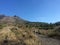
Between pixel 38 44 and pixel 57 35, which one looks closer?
pixel 38 44

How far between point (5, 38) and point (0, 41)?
2.49 ft

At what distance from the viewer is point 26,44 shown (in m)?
12.4

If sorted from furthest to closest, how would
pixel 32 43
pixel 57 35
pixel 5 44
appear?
pixel 57 35 → pixel 32 43 → pixel 5 44

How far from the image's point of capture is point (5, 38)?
12.5 meters

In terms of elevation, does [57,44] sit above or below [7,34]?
below

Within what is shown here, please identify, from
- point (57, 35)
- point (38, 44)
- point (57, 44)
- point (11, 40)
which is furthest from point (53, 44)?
point (57, 35)

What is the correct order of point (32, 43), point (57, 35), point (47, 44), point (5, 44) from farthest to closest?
point (57, 35)
point (47, 44)
point (32, 43)
point (5, 44)

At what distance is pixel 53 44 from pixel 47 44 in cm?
60

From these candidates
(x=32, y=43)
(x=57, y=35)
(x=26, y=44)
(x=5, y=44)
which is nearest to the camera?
(x=5, y=44)

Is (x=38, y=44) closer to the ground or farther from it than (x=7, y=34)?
closer to the ground

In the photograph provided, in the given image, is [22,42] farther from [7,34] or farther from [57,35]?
[57,35]

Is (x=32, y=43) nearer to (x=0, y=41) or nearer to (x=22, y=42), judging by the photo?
(x=22, y=42)

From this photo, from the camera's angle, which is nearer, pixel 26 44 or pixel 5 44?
pixel 5 44

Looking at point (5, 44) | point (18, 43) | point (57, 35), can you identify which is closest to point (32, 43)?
point (18, 43)
